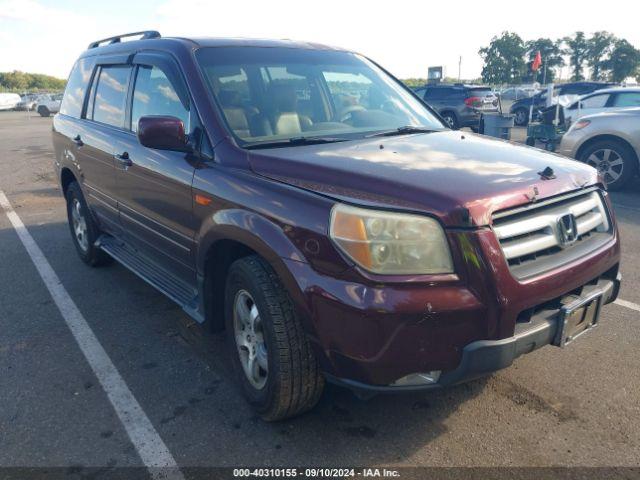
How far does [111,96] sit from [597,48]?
290ft

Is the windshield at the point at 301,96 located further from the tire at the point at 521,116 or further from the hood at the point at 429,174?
the tire at the point at 521,116

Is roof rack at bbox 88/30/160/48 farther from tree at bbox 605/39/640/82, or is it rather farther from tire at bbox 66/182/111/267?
tree at bbox 605/39/640/82

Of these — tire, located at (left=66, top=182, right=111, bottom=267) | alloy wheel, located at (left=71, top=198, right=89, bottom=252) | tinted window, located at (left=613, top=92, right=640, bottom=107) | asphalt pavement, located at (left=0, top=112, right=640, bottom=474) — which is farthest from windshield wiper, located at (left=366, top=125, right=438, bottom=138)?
tinted window, located at (left=613, top=92, right=640, bottom=107)

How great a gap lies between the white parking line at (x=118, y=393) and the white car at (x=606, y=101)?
10102mm

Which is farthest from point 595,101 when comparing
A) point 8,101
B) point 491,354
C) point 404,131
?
point 8,101

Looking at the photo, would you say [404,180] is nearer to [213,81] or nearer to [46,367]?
[213,81]

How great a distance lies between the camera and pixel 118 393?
3131 mm

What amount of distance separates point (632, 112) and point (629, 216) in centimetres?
218

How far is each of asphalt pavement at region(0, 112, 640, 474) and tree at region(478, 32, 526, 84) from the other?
246 ft

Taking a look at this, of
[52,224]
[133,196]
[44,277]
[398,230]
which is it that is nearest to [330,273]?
[398,230]

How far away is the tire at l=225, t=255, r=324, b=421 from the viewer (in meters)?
2.49

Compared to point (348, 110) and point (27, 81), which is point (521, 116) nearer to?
point (348, 110)

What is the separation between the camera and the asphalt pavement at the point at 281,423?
2572 mm

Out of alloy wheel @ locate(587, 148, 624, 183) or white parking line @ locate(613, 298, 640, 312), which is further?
alloy wheel @ locate(587, 148, 624, 183)
